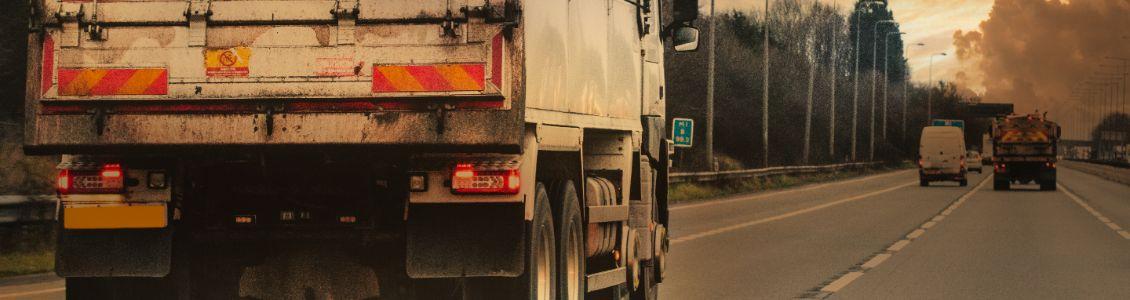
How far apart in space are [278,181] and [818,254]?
11.7m

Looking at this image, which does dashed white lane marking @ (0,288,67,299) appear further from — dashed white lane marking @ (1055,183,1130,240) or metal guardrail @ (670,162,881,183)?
metal guardrail @ (670,162,881,183)

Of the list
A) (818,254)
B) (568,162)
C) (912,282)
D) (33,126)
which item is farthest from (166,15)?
(818,254)

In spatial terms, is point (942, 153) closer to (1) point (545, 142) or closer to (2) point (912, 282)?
(2) point (912, 282)

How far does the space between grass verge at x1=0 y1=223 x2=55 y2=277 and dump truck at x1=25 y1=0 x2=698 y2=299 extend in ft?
25.0

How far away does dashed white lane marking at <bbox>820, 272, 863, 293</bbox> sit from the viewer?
13680 millimetres

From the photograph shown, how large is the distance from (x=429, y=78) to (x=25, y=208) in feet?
32.3

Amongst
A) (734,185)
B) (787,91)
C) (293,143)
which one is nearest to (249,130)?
(293,143)

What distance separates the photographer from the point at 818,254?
61.1 feet

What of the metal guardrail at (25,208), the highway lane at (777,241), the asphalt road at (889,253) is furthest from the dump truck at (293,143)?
the metal guardrail at (25,208)

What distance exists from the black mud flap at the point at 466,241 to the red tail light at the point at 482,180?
91 millimetres

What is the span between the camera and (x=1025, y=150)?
53031mm

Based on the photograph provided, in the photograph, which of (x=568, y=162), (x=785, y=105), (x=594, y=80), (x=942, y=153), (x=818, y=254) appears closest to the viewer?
(x=568, y=162)

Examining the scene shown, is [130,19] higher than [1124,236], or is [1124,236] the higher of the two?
[130,19]

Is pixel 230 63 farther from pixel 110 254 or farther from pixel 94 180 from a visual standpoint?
pixel 110 254
